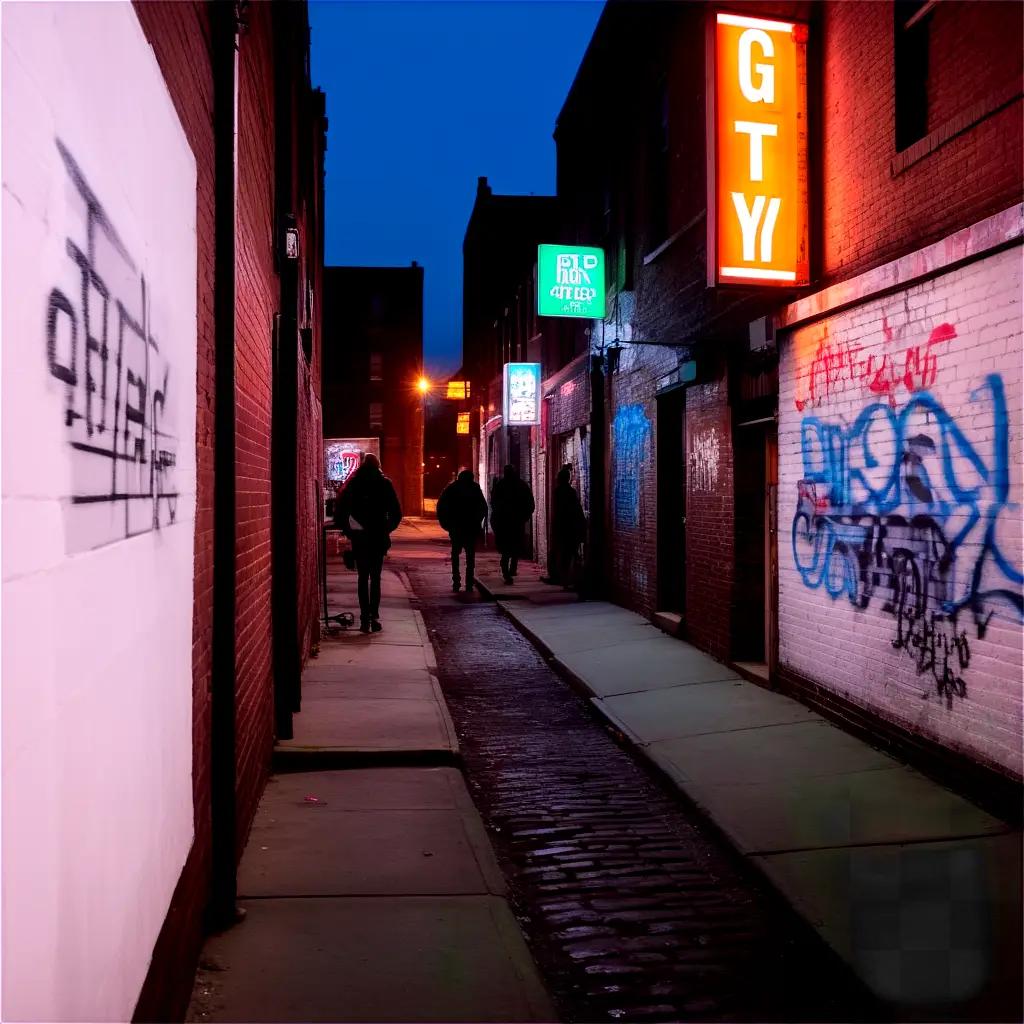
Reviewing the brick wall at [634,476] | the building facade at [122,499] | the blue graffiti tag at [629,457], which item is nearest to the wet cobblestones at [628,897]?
the building facade at [122,499]

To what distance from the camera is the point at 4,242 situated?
1.58 meters

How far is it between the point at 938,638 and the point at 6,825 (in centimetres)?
551

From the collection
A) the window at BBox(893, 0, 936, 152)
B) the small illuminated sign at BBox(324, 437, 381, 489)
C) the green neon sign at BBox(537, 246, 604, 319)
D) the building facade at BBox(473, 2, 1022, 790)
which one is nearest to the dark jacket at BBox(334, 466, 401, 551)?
the building facade at BBox(473, 2, 1022, 790)

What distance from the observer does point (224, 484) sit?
406 cm

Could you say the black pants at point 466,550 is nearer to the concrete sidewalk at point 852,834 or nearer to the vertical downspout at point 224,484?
the concrete sidewalk at point 852,834

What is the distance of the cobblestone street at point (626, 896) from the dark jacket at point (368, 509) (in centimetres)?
433

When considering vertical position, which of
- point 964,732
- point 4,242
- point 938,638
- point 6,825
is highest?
point 4,242

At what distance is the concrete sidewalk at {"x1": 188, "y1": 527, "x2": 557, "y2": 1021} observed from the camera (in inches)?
137

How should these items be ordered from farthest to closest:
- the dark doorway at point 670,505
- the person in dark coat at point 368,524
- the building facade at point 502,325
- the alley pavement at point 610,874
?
the building facade at point 502,325 → the person in dark coat at point 368,524 → the dark doorway at point 670,505 → the alley pavement at point 610,874

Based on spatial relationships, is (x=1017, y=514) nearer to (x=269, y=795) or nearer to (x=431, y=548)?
(x=269, y=795)

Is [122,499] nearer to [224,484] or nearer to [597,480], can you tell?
[224,484]

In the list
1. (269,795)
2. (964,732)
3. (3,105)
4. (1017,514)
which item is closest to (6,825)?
(3,105)

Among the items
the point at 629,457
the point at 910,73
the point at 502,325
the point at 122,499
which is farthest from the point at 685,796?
the point at 502,325

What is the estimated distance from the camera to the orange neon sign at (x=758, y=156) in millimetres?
7574
